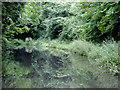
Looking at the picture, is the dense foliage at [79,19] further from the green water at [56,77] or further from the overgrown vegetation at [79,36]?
the green water at [56,77]

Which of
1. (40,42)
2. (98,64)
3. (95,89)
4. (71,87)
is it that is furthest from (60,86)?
(40,42)

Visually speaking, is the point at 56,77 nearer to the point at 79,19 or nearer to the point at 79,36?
the point at 79,36

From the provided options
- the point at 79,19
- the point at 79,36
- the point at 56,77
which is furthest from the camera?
the point at 79,19

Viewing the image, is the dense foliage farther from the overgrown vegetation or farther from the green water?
the green water

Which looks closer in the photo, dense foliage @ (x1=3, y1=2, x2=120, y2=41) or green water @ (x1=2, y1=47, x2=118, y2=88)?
green water @ (x1=2, y1=47, x2=118, y2=88)

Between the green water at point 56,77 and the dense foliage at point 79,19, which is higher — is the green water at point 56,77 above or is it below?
below

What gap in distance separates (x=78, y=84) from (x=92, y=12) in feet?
15.6

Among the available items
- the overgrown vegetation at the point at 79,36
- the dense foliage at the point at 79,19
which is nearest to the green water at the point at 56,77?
the overgrown vegetation at the point at 79,36

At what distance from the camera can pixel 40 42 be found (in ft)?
64.0

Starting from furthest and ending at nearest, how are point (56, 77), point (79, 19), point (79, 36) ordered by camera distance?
1. point (79, 19)
2. point (79, 36)
3. point (56, 77)

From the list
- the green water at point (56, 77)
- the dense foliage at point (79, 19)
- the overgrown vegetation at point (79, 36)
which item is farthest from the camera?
the dense foliage at point (79, 19)

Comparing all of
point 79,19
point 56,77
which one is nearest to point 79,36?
point 79,19

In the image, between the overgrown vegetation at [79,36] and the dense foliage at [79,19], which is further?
the dense foliage at [79,19]

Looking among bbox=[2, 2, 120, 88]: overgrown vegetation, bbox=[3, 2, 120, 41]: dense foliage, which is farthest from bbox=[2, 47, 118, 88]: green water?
bbox=[3, 2, 120, 41]: dense foliage
